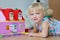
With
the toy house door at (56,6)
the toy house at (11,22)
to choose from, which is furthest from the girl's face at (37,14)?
the toy house door at (56,6)

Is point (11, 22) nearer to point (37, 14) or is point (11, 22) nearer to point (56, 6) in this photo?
point (37, 14)

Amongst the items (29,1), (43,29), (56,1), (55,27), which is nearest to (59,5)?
(56,1)

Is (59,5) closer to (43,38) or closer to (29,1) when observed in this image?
(29,1)

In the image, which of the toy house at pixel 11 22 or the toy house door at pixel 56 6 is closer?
the toy house at pixel 11 22

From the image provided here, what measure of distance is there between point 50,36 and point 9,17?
359mm

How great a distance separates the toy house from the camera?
43.0 inches

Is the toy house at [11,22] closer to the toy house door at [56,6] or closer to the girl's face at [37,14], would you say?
the girl's face at [37,14]

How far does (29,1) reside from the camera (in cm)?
162

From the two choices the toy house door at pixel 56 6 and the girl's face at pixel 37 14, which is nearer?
the girl's face at pixel 37 14

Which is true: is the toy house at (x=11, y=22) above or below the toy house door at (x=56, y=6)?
below

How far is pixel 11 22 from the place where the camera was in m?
1.11

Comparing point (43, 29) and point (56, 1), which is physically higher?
point (56, 1)

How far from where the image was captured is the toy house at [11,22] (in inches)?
43.0

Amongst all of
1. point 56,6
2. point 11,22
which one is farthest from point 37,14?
point 56,6
